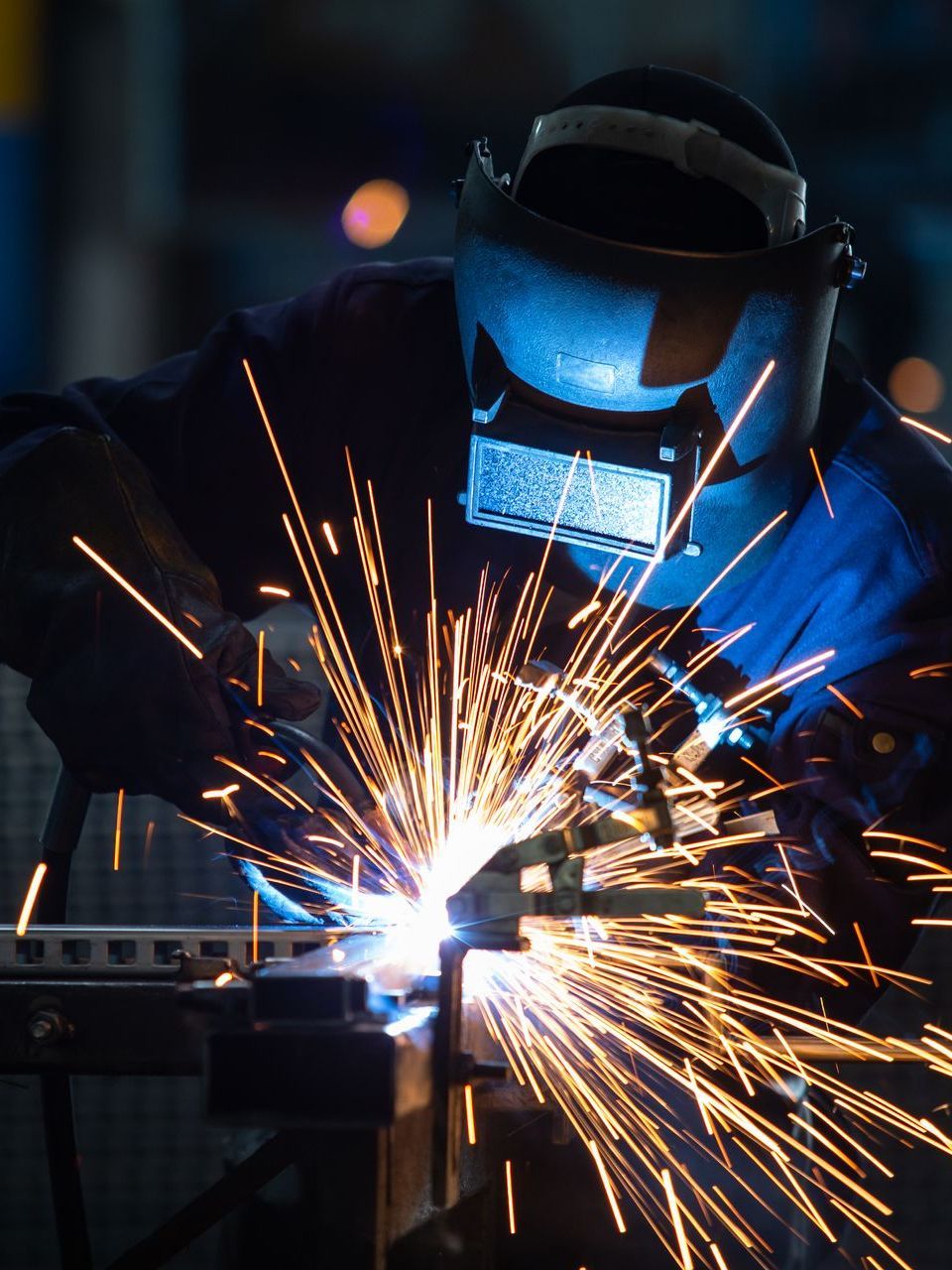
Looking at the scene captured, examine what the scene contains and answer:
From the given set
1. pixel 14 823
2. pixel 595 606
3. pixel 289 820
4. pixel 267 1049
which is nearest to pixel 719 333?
pixel 595 606

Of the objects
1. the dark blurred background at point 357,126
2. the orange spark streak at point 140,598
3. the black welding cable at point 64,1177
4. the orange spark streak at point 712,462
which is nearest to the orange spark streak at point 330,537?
the orange spark streak at point 140,598

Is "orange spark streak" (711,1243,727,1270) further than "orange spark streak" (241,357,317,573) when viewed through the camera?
No

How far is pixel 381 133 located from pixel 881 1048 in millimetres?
3706

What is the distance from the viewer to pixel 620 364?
52.1 inches

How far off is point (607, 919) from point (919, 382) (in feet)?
11.5

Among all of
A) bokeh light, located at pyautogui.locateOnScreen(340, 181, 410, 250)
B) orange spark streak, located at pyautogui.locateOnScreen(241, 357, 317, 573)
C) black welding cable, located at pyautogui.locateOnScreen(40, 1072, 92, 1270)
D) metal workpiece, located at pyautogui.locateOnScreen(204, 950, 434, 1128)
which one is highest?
bokeh light, located at pyautogui.locateOnScreen(340, 181, 410, 250)

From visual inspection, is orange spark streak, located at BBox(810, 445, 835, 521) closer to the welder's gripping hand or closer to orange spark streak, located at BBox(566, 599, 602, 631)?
orange spark streak, located at BBox(566, 599, 602, 631)

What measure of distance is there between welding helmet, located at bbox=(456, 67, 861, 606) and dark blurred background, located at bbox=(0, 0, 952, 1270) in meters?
2.86

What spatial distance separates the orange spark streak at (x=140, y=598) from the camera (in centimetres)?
144

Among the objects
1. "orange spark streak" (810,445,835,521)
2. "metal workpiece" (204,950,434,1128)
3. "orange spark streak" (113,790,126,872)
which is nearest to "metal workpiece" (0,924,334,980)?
"metal workpiece" (204,950,434,1128)

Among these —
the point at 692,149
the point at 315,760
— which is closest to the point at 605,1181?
the point at 315,760

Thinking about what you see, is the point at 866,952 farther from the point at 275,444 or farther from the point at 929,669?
the point at 275,444

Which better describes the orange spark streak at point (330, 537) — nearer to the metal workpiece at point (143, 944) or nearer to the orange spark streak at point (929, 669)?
the metal workpiece at point (143, 944)

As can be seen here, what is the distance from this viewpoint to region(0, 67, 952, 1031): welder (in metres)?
1.33
